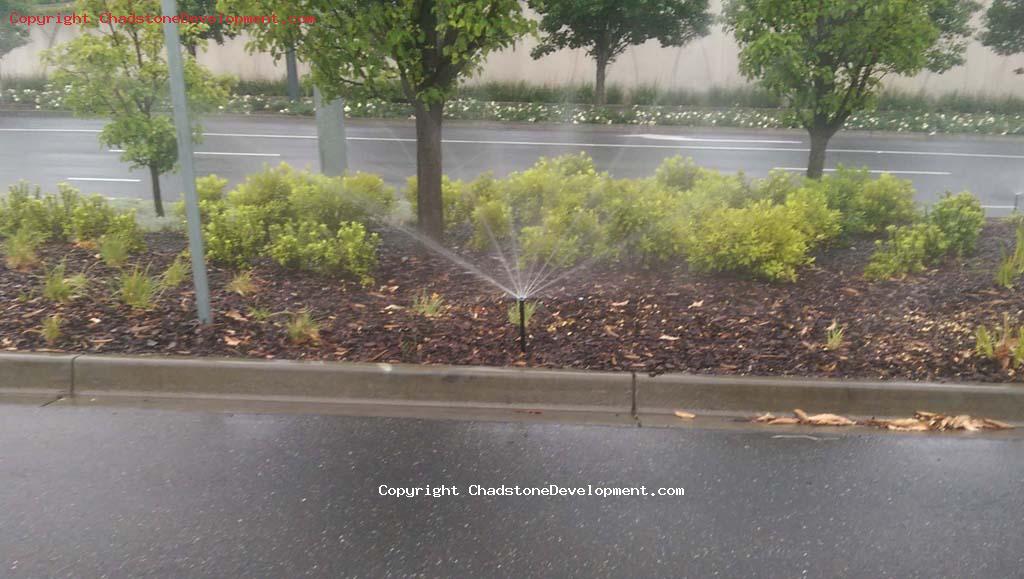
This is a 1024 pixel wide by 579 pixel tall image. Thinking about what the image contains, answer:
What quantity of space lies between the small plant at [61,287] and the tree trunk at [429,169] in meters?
2.59

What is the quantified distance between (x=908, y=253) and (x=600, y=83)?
1244cm

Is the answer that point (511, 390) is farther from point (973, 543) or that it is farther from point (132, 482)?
point (973, 543)

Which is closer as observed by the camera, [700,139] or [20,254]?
[20,254]

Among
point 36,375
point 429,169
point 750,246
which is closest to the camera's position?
point 36,375

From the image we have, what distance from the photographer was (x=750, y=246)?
5.73 metres

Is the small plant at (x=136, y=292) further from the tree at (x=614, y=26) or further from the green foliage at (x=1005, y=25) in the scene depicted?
the green foliage at (x=1005, y=25)

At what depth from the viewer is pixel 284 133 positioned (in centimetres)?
1798

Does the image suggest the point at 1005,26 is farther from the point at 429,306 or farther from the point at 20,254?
the point at 20,254

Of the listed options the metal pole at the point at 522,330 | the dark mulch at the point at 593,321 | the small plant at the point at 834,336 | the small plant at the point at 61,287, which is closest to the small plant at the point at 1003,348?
the dark mulch at the point at 593,321

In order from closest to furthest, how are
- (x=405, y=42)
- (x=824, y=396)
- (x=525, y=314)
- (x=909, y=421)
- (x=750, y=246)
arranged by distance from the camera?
(x=909, y=421)
(x=824, y=396)
(x=525, y=314)
(x=750, y=246)
(x=405, y=42)

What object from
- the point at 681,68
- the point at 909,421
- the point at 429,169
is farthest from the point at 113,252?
the point at 681,68

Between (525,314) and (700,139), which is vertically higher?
(700,139)

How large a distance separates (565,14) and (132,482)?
1442cm

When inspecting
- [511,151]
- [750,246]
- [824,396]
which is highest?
[511,151]
